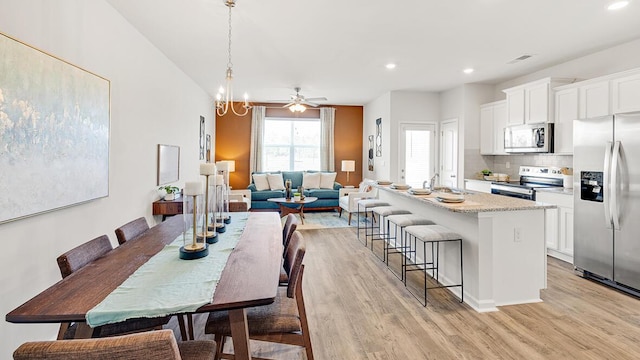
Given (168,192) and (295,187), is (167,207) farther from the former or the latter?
(295,187)

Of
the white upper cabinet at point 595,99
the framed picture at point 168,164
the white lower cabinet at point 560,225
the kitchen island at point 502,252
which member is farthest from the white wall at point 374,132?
the framed picture at point 168,164

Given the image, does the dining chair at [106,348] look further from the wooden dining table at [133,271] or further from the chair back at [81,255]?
the chair back at [81,255]

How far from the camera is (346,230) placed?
599 centimetres

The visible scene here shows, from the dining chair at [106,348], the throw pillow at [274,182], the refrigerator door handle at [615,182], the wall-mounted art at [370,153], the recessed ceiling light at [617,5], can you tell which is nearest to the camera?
the dining chair at [106,348]

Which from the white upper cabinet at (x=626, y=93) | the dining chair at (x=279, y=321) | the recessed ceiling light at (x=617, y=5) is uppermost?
the recessed ceiling light at (x=617, y=5)

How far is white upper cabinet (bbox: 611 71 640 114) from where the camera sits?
3527mm

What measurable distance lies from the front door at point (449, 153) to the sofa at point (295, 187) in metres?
2.46

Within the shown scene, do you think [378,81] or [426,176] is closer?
[378,81]

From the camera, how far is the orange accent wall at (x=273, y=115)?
8.38 m

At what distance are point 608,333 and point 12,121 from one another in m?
4.12

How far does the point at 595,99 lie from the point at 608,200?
149cm

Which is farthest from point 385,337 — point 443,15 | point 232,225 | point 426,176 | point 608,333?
point 426,176

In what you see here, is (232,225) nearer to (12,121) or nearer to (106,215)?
(106,215)

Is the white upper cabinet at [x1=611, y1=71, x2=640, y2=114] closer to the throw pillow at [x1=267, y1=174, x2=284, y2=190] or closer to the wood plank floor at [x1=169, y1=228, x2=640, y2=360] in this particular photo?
the wood plank floor at [x1=169, y1=228, x2=640, y2=360]
